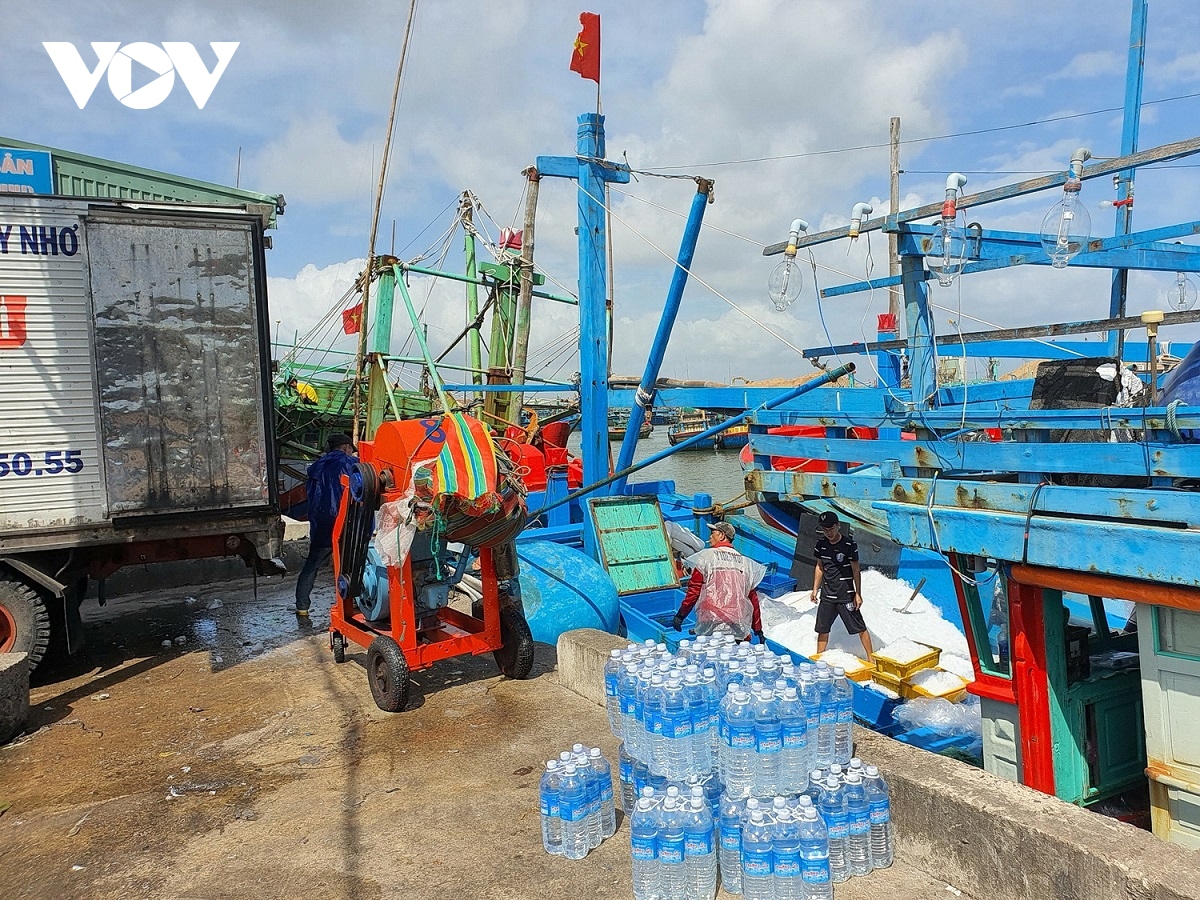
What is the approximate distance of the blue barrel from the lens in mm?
7371

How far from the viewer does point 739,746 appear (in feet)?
11.2

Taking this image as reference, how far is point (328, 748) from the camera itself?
521 centimetres

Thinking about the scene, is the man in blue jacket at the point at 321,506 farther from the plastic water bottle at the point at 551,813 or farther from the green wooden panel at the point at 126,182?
the plastic water bottle at the point at 551,813

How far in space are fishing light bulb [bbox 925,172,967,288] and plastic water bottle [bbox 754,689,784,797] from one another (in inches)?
114

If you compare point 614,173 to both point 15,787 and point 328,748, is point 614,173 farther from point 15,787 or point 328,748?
point 15,787

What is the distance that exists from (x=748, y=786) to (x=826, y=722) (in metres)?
0.50

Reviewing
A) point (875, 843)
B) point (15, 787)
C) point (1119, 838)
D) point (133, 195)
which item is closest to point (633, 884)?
point (875, 843)

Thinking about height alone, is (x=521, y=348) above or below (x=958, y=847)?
above

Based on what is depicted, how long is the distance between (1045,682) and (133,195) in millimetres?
10873

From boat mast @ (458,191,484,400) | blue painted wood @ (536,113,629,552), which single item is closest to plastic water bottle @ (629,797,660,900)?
blue painted wood @ (536,113,629,552)

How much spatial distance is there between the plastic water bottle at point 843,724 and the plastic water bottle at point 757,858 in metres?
0.69

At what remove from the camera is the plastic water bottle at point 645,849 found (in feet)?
10.8

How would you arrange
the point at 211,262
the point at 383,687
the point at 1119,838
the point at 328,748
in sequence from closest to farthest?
the point at 1119,838 → the point at 328,748 → the point at 383,687 → the point at 211,262

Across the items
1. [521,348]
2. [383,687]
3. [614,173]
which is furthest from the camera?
[521,348]
